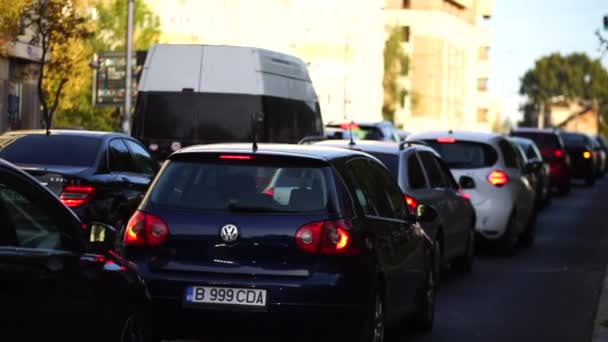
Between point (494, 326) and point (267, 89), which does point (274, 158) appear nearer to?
A: point (494, 326)

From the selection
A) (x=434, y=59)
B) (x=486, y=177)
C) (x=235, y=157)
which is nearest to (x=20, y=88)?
(x=486, y=177)

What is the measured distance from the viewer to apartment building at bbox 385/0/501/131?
5694 inches

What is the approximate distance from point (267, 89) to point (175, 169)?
47.8ft

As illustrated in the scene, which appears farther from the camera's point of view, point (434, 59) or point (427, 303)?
point (434, 59)

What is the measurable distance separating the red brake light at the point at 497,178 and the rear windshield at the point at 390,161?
6004 millimetres

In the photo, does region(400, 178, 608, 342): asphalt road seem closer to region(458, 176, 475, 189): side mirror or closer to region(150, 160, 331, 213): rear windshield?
region(458, 176, 475, 189): side mirror

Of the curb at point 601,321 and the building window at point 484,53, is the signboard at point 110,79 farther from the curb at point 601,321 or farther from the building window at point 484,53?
the building window at point 484,53

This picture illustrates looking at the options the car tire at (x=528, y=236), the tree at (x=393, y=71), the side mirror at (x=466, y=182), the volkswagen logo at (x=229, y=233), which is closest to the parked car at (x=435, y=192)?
the side mirror at (x=466, y=182)

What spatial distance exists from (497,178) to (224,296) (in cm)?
1154

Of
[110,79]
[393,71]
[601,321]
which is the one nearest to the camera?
[601,321]

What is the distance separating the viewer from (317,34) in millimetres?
111438

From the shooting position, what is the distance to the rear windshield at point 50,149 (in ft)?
54.1

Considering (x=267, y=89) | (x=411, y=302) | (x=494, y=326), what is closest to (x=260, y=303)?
(x=411, y=302)

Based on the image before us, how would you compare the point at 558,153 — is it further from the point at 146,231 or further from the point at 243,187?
the point at 146,231
